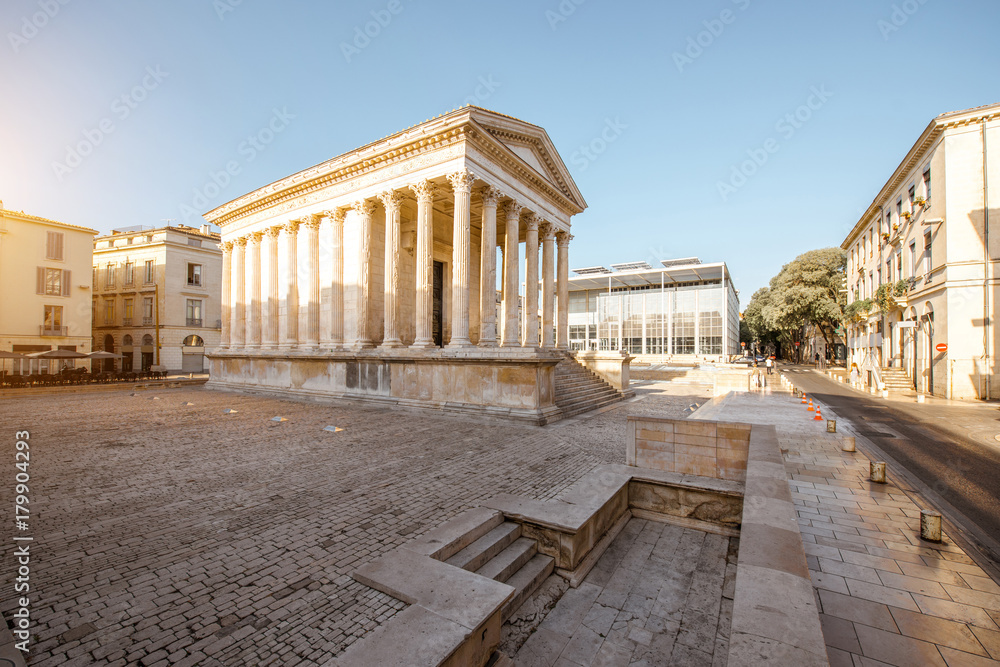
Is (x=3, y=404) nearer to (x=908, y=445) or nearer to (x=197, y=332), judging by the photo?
(x=197, y=332)

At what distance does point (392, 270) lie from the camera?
1669cm

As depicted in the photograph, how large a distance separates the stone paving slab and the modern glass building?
42.4m

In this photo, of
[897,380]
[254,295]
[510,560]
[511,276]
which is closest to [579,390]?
[511,276]

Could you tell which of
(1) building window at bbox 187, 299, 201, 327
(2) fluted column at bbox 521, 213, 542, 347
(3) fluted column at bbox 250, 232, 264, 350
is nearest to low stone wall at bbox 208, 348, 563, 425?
(3) fluted column at bbox 250, 232, 264, 350

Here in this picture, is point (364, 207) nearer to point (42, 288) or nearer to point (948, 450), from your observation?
point (948, 450)

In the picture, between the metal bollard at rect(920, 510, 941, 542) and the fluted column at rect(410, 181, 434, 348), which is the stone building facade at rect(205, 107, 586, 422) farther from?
the metal bollard at rect(920, 510, 941, 542)

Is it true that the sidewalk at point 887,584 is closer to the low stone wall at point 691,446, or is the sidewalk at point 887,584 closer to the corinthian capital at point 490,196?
the low stone wall at point 691,446

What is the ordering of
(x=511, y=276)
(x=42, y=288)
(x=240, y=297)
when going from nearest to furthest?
(x=511, y=276), (x=240, y=297), (x=42, y=288)

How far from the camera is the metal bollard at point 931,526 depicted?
188 inches

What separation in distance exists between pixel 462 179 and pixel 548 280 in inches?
339

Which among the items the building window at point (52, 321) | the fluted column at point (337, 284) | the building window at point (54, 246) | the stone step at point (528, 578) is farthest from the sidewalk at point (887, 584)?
the building window at point (54, 246)

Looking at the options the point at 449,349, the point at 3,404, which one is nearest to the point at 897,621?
the point at 449,349

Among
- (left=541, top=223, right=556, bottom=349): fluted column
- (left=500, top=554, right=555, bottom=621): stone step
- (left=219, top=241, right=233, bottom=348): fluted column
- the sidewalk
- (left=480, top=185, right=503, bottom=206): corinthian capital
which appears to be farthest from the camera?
(left=219, top=241, right=233, bottom=348): fluted column

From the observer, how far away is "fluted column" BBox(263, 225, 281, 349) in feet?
73.7
